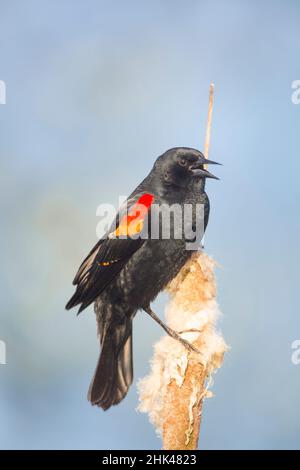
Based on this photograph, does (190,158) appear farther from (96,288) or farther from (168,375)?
(168,375)

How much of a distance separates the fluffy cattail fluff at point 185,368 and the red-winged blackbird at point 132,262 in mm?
395

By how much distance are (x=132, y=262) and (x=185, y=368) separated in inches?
34.0

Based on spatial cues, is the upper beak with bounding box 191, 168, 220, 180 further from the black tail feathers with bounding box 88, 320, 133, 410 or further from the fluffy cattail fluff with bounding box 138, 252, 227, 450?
the black tail feathers with bounding box 88, 320, 133, 410

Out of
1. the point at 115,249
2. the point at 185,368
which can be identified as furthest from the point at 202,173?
the point at 185,368

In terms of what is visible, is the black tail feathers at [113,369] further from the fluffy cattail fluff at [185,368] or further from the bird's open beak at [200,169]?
the bird's open beak at [200,169]

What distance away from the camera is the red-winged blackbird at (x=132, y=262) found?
339cm

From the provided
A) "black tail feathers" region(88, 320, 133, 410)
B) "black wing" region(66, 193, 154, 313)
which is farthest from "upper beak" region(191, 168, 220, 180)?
"black tail feathers" region(88, 320, 133, 410)

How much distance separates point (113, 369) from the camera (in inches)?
141

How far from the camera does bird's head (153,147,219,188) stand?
135 inches

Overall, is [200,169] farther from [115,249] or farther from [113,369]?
[113,369]

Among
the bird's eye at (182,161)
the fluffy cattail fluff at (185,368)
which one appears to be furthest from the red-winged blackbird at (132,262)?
the fluffy cattail fluff at (185,368)

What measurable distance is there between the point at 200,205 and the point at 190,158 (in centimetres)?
24

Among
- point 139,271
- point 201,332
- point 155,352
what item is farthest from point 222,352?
point 139,271
